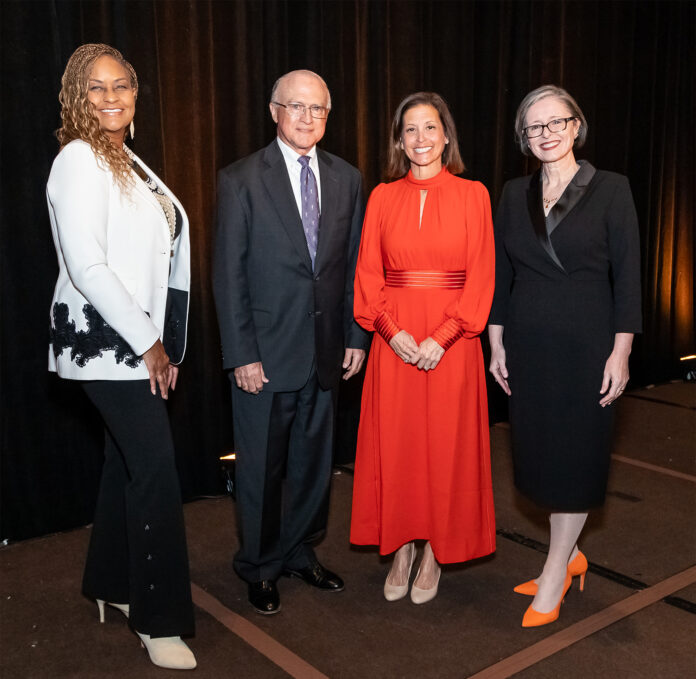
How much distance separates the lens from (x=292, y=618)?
2.64 meters

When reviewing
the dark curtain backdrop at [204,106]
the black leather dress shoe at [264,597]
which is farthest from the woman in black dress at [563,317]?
the dark curtain backdrop at [204,106]

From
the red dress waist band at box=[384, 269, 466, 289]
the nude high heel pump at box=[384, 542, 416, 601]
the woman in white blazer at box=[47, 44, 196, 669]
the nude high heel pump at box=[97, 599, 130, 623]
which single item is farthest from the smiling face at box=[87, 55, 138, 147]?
the nude high heel pump at box=[384, 542, 416, 601]

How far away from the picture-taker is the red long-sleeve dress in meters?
2.57

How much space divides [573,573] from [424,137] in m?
1.56

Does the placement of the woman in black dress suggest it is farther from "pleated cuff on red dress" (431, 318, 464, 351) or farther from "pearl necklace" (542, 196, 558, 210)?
"pleated cuff on red dress" (431, 318, 464, 351)

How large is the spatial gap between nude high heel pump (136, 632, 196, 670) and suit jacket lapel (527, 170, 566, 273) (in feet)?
5.22

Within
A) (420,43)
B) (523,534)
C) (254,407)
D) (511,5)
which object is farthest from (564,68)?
(254,407)

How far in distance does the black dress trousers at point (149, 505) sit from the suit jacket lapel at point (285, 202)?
0.67 meters

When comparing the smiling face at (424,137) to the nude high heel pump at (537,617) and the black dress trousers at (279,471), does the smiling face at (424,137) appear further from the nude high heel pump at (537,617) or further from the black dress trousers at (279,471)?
the nude high heel pump at (537,617)

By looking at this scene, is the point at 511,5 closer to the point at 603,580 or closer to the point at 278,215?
the point at 278,215

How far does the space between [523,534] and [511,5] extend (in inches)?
125

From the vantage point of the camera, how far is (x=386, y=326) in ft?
8.57

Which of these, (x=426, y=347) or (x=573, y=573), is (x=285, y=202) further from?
(x=573, y=573)

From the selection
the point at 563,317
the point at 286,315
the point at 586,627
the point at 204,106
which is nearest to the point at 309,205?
the point at 286,315
